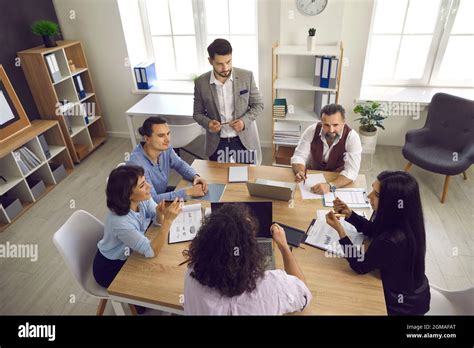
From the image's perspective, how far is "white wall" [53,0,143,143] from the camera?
419 cm

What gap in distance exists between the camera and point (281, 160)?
402cm

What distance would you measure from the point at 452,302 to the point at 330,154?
49.3 inches

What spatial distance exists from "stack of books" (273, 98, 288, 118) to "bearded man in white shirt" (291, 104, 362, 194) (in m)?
1.25

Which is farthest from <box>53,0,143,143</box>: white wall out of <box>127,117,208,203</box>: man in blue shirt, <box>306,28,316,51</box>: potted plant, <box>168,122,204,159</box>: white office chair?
<box>127,117,208,203</box>: man in blue shirt

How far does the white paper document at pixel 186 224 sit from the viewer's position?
196 centimetres

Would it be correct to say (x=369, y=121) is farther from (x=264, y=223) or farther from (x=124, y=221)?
(x=124, y=221)

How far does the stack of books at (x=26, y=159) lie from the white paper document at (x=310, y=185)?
296 cm

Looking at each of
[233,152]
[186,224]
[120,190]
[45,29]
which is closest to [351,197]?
[186,224]

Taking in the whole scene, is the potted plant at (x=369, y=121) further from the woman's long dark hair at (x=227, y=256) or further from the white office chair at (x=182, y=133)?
the woman's long dark hair at (x=227, y=256)

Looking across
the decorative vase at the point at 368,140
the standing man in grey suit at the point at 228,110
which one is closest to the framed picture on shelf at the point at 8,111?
the standing man in grey suit at the point at 228,110

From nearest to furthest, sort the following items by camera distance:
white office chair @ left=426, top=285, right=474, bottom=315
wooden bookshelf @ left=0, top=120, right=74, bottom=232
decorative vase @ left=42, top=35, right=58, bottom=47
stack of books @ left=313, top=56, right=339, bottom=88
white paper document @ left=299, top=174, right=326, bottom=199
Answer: white office chair @ left=426, top=285, right=474, bottom=315 → white paper document @ left=299, top=174, right=326, bottom=199 → wooden bookshelf @ left=0, top=120, right=74, bottom=232 → stack of books @ left=313, top=56, right=339, bottom=88 → decorative vase @ left=42, top=35, right=58, bottom=47

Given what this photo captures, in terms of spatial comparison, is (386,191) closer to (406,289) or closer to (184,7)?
(406,289)

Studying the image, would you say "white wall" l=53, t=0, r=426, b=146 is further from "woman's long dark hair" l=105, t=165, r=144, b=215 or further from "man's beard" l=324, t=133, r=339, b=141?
"woman's long dark hair" l=105, t=165, r=144, b=215
